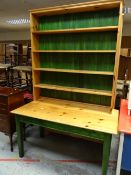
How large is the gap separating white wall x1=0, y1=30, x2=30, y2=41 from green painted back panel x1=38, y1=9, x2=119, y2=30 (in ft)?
25.2

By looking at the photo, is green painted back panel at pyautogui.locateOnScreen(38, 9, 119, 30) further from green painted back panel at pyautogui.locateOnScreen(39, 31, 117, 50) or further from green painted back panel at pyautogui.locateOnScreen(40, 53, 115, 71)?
green painted back panel at pyautogui.locateOnScreen(40, 53, 115, 71)

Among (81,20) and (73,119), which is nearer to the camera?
(73,119)

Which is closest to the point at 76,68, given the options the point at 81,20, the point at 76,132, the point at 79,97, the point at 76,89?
the point at 76,89

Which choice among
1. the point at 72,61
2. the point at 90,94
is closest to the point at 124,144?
the point at 90,94

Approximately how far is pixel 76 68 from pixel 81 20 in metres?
0.70

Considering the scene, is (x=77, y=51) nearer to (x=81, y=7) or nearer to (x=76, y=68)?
(x=76, y=68)

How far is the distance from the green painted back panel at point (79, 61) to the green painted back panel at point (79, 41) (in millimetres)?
104

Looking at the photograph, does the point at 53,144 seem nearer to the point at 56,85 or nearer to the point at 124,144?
the point at 56,85

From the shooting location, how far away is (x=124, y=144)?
66.4 inches

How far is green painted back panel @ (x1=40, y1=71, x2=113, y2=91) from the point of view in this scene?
2.42m

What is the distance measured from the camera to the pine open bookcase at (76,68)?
204cm

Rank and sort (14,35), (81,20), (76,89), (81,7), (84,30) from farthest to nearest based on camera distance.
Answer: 1. (14,35)
2. (76,89)
3. (81,20)
4. (84,30)
5. (81,7)

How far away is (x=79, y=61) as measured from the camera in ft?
8.21

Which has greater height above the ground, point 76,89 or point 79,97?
point 76,89
